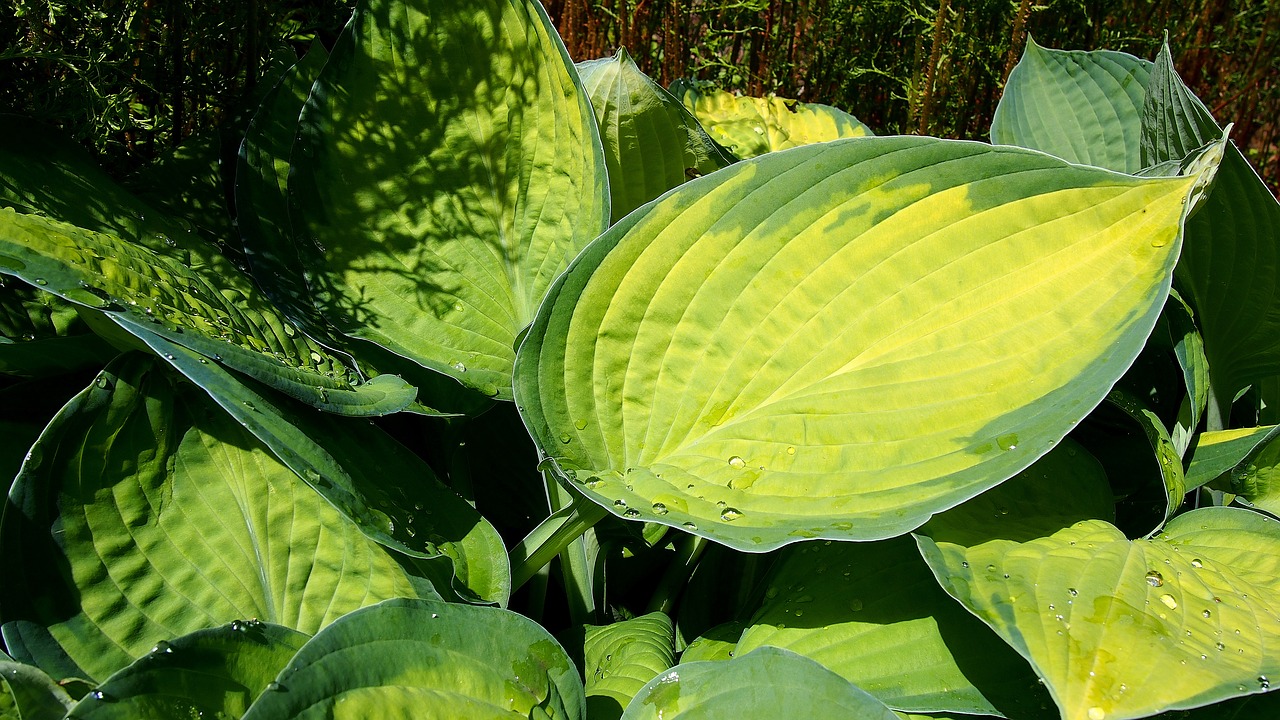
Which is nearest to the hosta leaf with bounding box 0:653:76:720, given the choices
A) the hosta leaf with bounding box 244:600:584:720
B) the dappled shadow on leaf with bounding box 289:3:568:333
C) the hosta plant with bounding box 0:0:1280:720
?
the hosta plant with bounding box 0:0:1280:720

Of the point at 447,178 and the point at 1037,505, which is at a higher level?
the point at 447,178

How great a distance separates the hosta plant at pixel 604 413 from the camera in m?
0.73

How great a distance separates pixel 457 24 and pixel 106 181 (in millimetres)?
404

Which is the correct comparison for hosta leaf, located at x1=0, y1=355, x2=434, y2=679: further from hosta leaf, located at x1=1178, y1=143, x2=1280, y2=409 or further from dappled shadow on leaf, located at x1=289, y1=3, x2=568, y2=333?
hosta leaf, located at x1=1178, y1=143, x2=1280, y2=409

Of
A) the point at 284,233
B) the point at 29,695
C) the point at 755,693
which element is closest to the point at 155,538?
the point at 29,695

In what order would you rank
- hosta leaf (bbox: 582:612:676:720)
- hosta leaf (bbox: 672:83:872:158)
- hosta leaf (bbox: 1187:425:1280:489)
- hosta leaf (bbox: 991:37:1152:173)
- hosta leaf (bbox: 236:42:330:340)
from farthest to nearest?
hosta leaf (bbox: 672:83:872:158)
hosta leaf (bbox: 991:37:1152:173)
hosta leaf (bbox: 236:42:330:340)
hosta leaf (bbox: 1187:425:1280:489)
hosta leaf (bbox: 582:612:676:720)

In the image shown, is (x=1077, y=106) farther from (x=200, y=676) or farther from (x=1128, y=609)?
(x=200, y=676)

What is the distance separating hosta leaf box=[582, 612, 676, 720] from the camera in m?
0.85

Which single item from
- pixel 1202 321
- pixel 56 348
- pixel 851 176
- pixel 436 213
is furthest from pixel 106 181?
pixel 1202 321

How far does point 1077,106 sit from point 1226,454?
599 mm

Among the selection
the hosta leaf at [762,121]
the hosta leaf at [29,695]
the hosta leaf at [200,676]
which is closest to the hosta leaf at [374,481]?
the hosta leaf at [200,676]

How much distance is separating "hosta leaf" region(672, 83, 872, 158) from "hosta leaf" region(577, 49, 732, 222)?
0.67ft

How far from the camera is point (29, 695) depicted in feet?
2.17

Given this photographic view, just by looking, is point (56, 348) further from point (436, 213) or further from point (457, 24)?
point (457, 24)
